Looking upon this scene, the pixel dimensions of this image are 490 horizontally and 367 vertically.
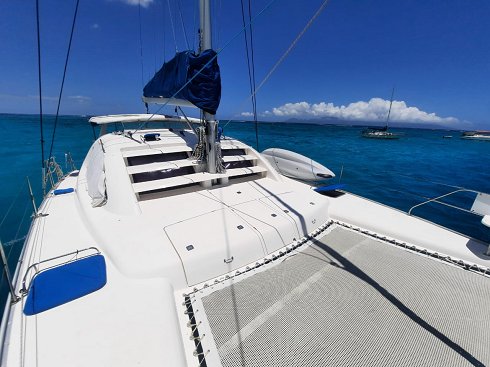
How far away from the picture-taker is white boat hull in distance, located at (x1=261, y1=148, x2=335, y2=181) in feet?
20.6

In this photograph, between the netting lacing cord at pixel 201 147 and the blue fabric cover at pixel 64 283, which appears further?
the netting lacing cord at pixel 201 147

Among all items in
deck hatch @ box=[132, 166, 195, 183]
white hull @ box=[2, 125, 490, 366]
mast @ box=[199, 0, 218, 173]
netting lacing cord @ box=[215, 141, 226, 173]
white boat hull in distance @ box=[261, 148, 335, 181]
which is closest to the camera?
white hull @ box=[2, 125, 490, 366]

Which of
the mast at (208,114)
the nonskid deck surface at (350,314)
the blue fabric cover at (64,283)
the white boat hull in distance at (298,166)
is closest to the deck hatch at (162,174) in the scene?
the mast at (208,114)

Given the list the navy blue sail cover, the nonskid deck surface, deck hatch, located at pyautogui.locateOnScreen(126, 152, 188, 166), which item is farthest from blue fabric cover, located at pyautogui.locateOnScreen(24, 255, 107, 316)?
the navy blue sail cover

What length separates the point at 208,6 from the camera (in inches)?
128

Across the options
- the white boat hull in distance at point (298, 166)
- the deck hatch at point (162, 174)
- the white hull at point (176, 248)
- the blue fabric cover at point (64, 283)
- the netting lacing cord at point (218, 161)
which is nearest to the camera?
the white hull at point (176, 248)

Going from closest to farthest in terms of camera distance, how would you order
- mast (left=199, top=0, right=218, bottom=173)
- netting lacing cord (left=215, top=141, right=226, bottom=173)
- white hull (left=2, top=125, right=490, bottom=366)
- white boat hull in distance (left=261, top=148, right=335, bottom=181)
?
1. white hull (left=2, top=125, right=490, bottom=366)
2. mast (left=199, top=0, right=218, bottom=173)
3. netting lacing cord (left=215, top=141, right=226, bottom=173)
4. white boat hull in distance (left=261, top=148, right=335, bottom=181)

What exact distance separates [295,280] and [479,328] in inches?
56.5

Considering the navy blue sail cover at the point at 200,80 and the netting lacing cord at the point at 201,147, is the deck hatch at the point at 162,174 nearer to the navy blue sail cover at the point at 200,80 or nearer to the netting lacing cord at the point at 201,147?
the netting lacing cord at the point at 201,147

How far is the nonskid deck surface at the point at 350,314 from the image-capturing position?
151cm

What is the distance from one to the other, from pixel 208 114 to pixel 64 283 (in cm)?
281

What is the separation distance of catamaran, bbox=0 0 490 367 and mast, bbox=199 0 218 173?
2 centimetres

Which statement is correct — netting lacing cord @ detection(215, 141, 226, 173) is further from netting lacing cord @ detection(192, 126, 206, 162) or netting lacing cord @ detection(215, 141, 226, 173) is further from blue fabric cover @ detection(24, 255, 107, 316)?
blue fabric cover @ detection(24, 255, 107, 316)

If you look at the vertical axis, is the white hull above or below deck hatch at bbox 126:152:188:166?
below
